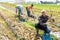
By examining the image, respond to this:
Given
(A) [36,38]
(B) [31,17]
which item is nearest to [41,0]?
(B) [31,17]

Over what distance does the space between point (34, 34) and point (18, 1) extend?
85.2 feet

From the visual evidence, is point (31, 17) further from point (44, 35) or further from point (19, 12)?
point (44, 35)

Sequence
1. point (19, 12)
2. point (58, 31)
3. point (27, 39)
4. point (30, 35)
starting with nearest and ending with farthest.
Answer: point (27, 39), point (30, 35), point (58, 31), point (19, 12)

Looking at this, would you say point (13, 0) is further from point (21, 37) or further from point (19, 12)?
point (21, 37)

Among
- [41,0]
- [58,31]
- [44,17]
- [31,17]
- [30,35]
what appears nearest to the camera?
[44,17]

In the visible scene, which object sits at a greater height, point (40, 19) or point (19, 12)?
point (40, 19)

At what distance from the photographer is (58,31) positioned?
404 inches

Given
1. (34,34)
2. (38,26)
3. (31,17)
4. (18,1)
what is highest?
(38,26)

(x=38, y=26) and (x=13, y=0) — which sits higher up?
(x=38, y=26)

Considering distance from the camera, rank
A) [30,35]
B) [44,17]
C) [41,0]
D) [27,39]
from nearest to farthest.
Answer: [44,17] → [27,39] → [30,35] → [41,0]

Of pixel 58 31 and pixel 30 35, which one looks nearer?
pixel 30 35

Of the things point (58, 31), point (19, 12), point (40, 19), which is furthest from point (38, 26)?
point (19, 12)

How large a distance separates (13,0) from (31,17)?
20428 millimetres

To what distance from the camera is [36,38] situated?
8008 mm
